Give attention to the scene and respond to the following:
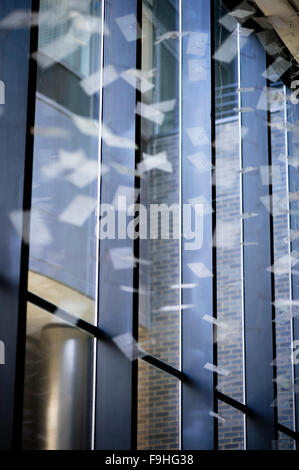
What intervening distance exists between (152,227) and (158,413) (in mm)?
2344

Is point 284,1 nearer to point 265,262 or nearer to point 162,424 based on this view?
point 265,262

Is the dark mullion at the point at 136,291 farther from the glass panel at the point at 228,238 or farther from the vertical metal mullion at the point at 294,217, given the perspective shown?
the glass panel at the point at 228,238

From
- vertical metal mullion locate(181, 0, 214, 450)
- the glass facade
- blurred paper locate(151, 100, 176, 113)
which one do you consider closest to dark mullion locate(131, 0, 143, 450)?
the glass facade

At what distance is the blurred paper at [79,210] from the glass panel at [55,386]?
108cm

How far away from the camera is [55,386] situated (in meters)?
7.87

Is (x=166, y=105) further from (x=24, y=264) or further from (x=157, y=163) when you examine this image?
(x=24, y=264)

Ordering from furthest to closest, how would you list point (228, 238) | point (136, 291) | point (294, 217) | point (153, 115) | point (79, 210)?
point (153, 115)
point (79, 210)
point (228, 238)
point (294, 217)
point (136, 291)

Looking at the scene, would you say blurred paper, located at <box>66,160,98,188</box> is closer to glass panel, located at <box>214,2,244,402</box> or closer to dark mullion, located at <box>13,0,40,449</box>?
glass panel, located at <box>214,2,244,402</box>

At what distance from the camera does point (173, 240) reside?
897 centimetres

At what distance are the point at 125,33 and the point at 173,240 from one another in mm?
5100

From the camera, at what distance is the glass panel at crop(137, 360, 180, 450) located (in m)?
8.18

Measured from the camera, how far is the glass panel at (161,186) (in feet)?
27.8

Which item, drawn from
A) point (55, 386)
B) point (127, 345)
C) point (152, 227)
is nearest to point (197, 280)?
point (127, 345)
